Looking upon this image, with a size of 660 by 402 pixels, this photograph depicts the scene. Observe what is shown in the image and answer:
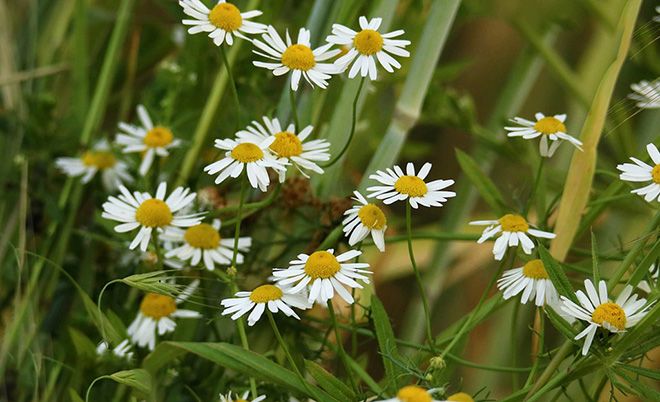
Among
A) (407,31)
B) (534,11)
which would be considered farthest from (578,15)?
(407,31)

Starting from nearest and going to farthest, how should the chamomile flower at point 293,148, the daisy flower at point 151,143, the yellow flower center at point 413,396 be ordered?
1. the yellow flower center at point 413,396
2. the chamomile flower at point 293,148
3. the daisy flower at point 151,143

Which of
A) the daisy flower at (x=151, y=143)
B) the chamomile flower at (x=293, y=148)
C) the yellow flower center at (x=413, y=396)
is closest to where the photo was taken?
the yellow flower center at (x=413, y=396)

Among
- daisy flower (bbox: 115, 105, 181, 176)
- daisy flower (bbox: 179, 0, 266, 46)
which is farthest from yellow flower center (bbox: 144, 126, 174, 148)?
daisy flower (bbox: 179, 0, 266, 46)

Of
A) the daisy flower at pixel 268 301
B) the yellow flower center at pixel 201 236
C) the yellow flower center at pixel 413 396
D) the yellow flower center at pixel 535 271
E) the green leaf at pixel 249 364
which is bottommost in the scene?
the green leaf at pixel 249 364

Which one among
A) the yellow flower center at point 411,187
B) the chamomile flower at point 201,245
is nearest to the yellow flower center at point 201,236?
the chamomile flower at point 201,245

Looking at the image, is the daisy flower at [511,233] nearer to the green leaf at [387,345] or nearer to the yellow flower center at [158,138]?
the green leaf at [387,345]

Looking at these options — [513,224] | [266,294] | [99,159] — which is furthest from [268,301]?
[99,159]

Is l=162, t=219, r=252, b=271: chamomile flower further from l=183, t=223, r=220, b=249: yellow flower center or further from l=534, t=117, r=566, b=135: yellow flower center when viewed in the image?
l=534, t=117, r=566, b=135: yellow flower center
